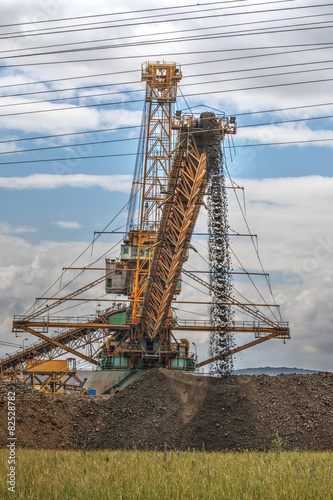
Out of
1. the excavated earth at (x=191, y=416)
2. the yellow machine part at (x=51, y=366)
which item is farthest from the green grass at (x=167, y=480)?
the yellow machine part at (x=51, y=366)

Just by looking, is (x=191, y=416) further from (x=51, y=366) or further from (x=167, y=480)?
(x=51, y=366)

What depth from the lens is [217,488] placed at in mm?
10398

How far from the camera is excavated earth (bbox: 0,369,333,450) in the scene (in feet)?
72.4

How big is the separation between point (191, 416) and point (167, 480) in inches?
546

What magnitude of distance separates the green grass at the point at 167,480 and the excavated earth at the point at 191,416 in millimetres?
7822

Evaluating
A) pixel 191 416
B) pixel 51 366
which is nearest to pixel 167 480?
pixel 191 416

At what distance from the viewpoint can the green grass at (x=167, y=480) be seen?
397 inches

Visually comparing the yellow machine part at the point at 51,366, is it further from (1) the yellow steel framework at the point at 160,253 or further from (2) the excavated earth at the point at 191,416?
(2) the excavated earth at the point at 191,416

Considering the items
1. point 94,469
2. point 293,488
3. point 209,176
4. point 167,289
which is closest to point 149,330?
point 167,289

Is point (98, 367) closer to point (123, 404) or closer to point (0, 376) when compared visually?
point (0, 376)

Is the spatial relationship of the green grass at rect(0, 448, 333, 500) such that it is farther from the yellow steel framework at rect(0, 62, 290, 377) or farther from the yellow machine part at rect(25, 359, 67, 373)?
the yellow machine part at rect(25, 359, 67, 373)

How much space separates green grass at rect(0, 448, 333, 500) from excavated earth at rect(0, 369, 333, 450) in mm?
7822

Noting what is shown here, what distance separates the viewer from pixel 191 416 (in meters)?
24.9

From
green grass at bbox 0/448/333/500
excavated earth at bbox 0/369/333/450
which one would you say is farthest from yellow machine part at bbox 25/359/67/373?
green grass at bbox 0/448/333/500
